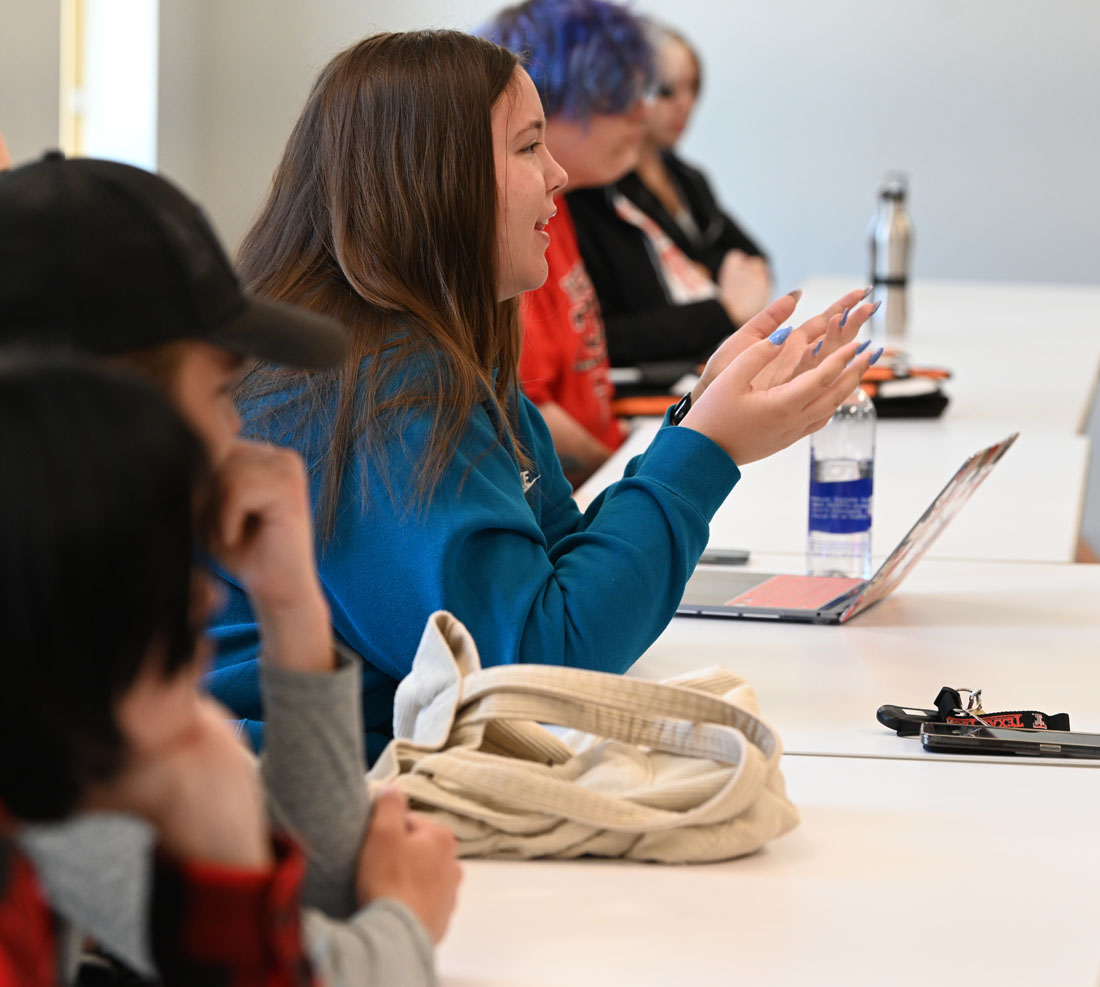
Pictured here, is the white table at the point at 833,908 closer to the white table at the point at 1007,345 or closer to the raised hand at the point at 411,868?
the raised hand at the point at 411,868

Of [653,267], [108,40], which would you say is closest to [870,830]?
[653,267]

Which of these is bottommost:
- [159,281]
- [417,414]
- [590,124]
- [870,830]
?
[870,830]

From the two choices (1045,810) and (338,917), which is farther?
(1045,810)

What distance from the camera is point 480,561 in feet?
3.75

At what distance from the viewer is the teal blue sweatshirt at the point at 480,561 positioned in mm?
1136

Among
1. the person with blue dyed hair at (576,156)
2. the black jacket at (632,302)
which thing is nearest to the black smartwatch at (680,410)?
the person with blue dyed hair at (576,156)

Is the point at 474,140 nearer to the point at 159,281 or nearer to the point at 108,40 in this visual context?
the point at 159,281

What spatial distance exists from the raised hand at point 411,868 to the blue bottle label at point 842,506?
937 mm

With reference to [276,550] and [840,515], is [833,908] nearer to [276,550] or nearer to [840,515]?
[276,550]

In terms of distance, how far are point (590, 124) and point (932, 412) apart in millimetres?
770

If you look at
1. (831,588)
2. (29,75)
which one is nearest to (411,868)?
(831,588)

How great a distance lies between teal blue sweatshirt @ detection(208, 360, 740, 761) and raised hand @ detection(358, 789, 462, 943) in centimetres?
36

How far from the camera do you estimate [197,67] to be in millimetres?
5754

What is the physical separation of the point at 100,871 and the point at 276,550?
201 millimetres
